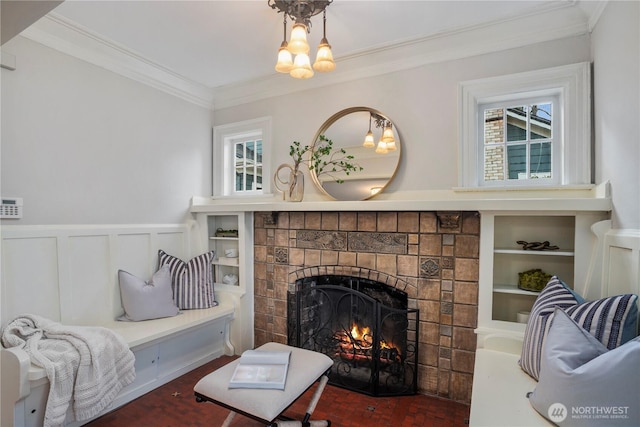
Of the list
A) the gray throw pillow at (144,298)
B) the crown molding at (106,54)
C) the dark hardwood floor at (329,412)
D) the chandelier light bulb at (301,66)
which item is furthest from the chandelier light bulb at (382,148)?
the gray throw pillow at (144,298)

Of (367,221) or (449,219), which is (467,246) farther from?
(367,221)

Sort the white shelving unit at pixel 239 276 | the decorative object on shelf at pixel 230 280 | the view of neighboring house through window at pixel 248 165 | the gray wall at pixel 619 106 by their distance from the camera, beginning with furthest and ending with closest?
the view of neighboring house through window at pixel 248 165, the decorative object on shelf at pixel 230 280, the white shelving unit at pixel 239 276, the gray wall at pixel 619 106

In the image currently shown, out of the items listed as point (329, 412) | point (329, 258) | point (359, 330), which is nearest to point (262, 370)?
point (329, 412)

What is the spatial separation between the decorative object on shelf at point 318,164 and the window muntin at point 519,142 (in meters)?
0.92

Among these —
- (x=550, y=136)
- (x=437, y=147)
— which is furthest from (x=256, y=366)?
(x=550, y=136)

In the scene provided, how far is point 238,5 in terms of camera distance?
6.41 ft

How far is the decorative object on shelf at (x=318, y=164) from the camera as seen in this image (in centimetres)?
263

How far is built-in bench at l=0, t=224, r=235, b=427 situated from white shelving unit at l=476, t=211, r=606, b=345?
2107 mm

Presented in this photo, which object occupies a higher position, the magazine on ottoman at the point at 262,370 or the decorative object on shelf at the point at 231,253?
the decorative object on shelf at the point at 231,253

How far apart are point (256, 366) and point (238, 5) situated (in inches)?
83.4

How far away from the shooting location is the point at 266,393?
61.3 inches

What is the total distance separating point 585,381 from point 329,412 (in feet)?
4.96

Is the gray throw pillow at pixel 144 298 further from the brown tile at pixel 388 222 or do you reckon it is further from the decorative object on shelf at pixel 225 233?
the brown tile at pixel 388 222

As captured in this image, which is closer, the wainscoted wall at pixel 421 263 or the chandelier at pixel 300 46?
the chandelier at pixel 300 46
